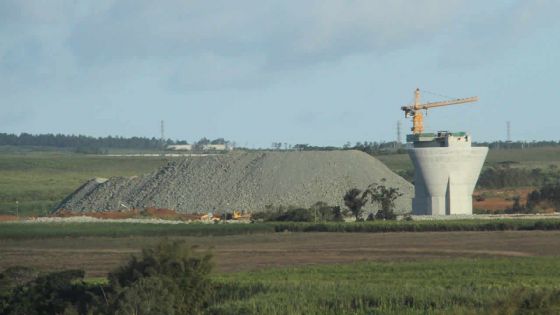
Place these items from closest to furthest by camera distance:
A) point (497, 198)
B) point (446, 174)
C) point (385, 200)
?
1. point (446, 174)
2. point (385, 200)
3. point (497, 198)

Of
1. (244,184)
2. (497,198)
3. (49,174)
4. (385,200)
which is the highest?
(49,174)

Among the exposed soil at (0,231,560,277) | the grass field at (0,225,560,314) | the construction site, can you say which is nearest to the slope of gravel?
the construction site

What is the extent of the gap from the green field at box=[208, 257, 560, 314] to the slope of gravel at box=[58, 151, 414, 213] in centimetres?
5263

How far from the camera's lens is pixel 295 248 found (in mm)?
56438

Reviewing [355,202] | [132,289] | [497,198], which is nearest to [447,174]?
[355,202]

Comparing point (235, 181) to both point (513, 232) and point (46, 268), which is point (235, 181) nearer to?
point (513, 232)

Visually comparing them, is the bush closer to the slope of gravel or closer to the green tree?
the green tree

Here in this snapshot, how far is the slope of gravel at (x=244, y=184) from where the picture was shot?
9694 centimetres

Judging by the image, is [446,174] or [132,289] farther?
[446,174]

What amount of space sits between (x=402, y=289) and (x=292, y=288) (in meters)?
2.96

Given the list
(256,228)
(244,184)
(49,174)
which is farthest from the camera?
(49,174)

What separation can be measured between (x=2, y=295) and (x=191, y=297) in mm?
7260

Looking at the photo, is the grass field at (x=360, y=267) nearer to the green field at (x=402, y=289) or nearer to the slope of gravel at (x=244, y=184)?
Result: the green field at (x=402, y=289)

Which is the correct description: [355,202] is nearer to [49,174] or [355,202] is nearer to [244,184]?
[244,184]
